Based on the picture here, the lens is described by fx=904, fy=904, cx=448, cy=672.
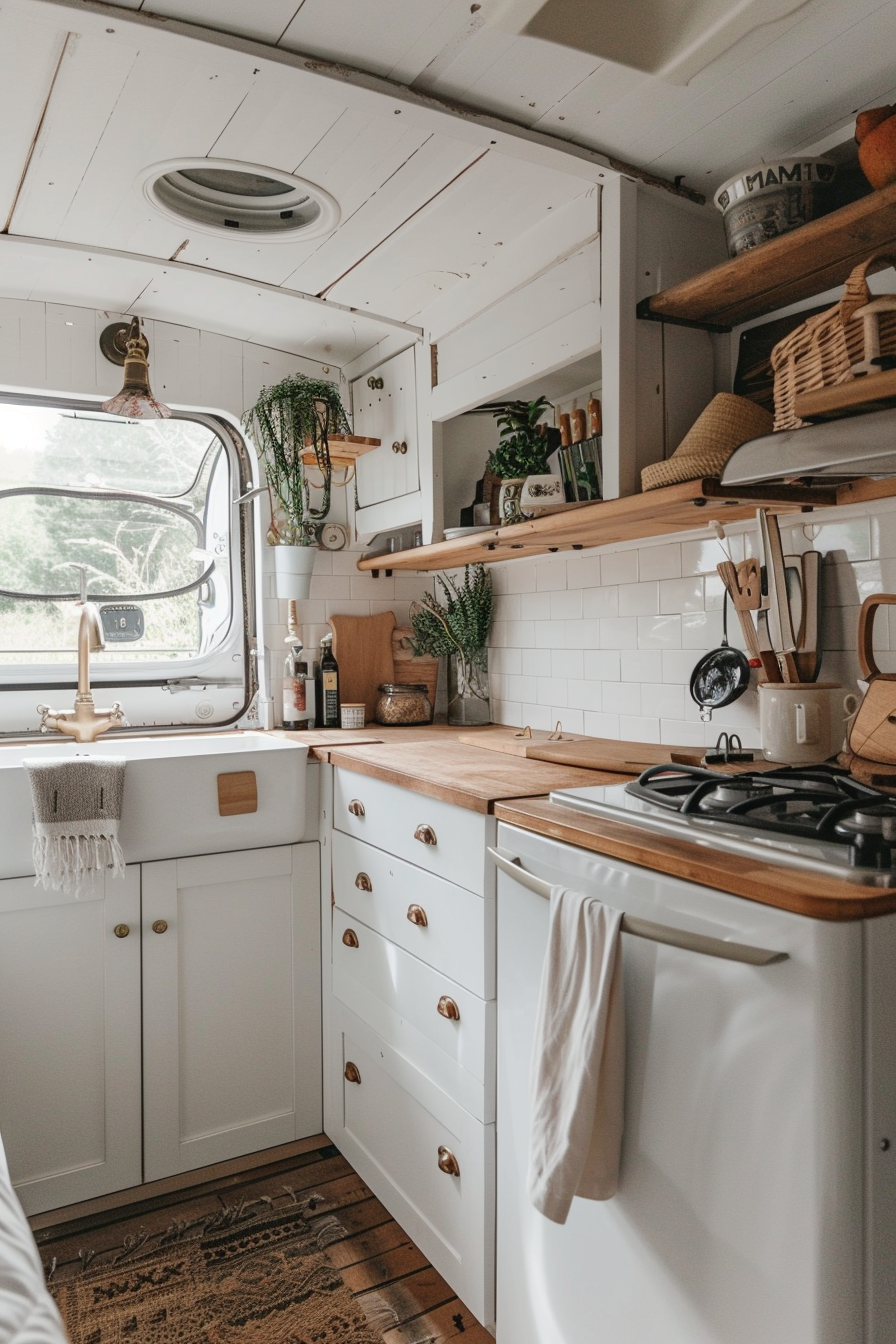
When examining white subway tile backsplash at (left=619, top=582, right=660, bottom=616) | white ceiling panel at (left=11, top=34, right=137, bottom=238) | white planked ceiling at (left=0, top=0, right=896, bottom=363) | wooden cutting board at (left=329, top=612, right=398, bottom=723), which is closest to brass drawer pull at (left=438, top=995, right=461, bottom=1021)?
white subway tile backsplash at (left=619, top=582, right=660, bottom=616)

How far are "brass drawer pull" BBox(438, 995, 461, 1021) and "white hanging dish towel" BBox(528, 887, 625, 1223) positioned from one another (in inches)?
16.3

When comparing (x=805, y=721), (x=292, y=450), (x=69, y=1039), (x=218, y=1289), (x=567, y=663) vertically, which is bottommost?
(x=218, y=1289)

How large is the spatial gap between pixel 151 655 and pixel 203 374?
908mm

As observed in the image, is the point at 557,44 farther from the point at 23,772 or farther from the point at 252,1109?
the point at 252,1109

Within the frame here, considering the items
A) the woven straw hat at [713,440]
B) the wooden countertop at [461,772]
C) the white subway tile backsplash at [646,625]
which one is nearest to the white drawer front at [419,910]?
the wooden countertop at [461,772]

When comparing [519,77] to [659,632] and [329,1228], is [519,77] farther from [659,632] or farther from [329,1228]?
Result: [329,1228]

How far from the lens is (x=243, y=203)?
2137 mm

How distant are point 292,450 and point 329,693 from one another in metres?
0.79

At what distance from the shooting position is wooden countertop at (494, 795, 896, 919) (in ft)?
3.09

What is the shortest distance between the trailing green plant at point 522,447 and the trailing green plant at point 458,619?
56cm

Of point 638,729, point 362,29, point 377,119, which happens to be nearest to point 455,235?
point 377,119

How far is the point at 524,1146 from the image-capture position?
1478 mm

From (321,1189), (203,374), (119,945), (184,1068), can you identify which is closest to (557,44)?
(203,374)

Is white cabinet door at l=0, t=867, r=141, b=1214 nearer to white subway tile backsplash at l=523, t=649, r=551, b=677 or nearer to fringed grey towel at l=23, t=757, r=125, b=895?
fringed grey towel at l=23, t=757, r=125, b=895
